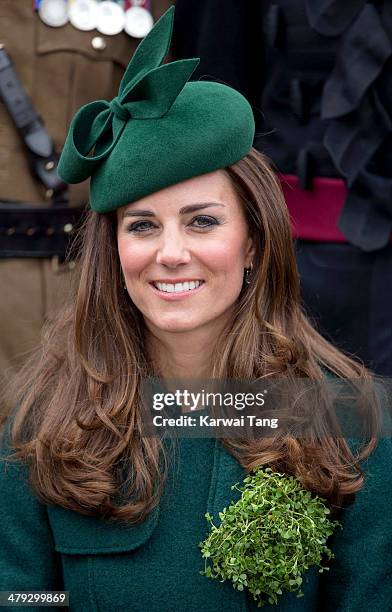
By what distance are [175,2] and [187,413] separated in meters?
1.43

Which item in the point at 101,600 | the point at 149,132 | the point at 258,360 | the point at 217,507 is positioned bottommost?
the point at 101,600

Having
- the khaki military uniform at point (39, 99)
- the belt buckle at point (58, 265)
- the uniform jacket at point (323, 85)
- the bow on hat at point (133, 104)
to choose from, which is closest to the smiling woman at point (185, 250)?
the bow on hat at point (133, 104)

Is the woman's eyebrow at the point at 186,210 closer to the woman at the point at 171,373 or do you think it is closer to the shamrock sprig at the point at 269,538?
the woman at the point at 171,373

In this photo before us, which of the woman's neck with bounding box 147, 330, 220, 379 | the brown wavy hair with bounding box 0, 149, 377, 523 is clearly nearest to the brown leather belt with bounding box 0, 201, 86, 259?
the brown wavy hair with bounding box 0, 149, 377, 523

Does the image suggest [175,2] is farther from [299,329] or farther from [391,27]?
[299,329]

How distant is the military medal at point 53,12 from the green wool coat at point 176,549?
1.39m

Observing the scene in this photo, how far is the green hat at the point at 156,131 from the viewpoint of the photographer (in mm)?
2248

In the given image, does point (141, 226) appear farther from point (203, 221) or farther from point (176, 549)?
point (176, 549)

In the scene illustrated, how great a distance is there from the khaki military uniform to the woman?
79cm

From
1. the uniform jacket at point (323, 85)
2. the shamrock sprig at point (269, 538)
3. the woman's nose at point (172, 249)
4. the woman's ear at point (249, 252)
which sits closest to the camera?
the shamrock sprig at point (269, 538)

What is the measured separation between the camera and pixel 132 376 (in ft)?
7.93

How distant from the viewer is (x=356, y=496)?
230cm

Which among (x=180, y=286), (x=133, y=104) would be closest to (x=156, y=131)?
(x=133, y=104)

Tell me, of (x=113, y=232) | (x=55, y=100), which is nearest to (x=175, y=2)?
(x=55, y=100)
